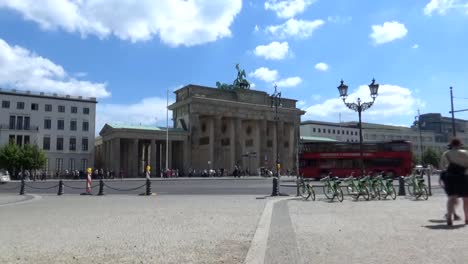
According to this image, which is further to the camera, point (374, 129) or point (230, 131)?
point (374, 129)

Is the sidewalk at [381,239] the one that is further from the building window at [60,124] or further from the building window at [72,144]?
the building window at [60,124]

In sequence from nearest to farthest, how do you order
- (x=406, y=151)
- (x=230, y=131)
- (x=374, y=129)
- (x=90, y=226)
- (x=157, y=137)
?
(x=90, y=226) < (x=406, y=151) < (x=157, y=137) < (x=230, y=131) < (x=374, y=129)

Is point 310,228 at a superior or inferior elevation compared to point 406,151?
inferior

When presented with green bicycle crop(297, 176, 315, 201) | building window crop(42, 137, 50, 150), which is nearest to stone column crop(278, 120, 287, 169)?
building window crop(42, 137, 50, 150)

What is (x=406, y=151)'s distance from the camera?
50.6 m

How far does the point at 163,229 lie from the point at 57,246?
290cm

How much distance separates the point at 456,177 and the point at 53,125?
8857 centimetres

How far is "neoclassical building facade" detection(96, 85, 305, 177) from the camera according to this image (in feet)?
294

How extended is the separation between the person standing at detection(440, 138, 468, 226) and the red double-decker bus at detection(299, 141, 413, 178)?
1576 inches

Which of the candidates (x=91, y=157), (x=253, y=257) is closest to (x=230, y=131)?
(x=91, y=157)

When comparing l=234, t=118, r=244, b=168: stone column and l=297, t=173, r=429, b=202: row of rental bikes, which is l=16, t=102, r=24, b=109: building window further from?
l=297, t=173, r=429, b=202: row of rental bikes

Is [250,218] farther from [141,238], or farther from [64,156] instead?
[64,156]

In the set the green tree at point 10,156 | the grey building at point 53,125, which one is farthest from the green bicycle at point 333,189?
the grey building at point 53,125

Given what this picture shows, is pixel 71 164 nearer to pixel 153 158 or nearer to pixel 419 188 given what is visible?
pixel 153 158
